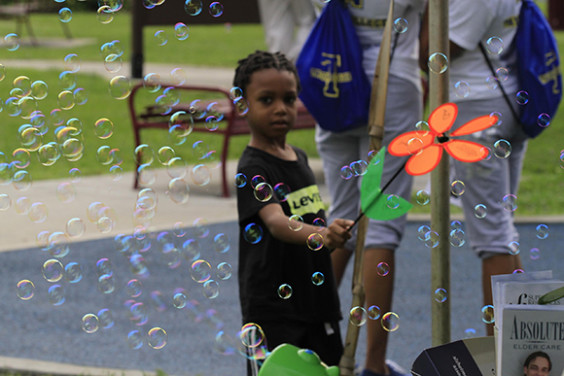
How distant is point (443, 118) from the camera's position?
2.31 meters

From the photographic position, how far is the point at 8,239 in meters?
6.25

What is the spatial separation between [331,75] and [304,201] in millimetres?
725

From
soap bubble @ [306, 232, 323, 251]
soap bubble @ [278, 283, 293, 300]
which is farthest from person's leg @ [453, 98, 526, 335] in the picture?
soap bubble @ [306, 232, 323, 251]

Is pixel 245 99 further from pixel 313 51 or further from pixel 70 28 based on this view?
pixel 70 28

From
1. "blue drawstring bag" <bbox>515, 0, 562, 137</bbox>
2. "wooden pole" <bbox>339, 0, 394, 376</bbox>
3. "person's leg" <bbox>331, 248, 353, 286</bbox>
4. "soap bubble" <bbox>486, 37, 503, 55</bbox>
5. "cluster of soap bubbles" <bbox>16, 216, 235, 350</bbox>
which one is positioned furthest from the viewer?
"person's leg" <bbox>331, 248, 353, 286</bbox>

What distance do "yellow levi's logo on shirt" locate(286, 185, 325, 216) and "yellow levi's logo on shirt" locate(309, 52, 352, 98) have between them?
64cm

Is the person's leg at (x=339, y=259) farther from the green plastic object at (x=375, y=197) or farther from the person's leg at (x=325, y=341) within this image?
the green plastic object at (x=375, y=197)

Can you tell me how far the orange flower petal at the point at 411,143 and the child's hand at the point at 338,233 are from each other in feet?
0.70

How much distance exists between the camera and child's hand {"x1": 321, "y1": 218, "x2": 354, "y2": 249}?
7.89 feet

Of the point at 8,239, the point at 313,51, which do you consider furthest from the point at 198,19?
the point at 313,51

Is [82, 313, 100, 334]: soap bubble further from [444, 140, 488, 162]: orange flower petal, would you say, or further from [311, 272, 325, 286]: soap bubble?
[444, 140, 488, 162]: orange flower petal

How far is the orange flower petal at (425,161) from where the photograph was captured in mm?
2164

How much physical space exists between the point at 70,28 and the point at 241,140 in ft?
60.2

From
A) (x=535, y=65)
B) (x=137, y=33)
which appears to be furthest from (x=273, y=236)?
(x=137, y=33)
